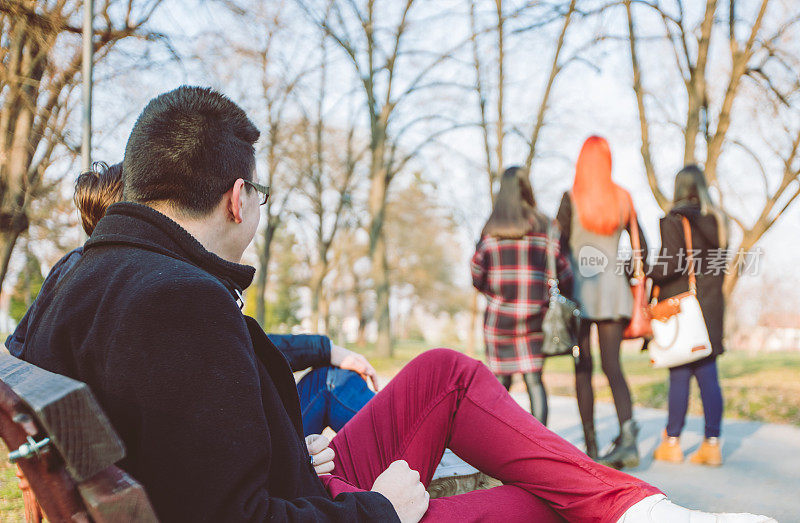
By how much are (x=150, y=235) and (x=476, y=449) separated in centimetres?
119

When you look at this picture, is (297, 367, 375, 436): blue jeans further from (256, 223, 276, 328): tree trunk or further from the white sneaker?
(256, 223, 276, 328): tree trunk

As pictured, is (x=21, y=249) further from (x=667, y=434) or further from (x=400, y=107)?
(x=667, y=434)

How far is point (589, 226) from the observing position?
177 inches

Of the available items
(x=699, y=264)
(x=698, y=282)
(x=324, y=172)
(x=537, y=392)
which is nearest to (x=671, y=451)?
(x=537, y=392)

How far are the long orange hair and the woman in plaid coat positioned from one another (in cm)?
28

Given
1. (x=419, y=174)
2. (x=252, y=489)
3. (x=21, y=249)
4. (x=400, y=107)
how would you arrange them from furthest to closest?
(x=21, y=249)
(x=419, y=174)
(x=400, y=107)
(x=252, y=489)

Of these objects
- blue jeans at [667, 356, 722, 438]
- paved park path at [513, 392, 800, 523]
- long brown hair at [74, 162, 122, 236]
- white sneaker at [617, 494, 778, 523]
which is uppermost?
long brown hair at [74, 162, 122, 236]

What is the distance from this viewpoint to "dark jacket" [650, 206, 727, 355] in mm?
4625

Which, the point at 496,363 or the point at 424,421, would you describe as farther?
the point at 496,363

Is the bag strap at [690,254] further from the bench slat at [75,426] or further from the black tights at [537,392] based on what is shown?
the bench slat at [75,426]

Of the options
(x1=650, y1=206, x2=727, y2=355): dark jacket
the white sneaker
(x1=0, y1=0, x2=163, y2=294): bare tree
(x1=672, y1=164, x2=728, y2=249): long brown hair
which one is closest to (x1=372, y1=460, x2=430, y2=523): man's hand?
the white sneaker

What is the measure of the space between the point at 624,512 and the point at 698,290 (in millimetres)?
3484

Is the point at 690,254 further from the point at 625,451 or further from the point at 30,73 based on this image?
the point at 30,73

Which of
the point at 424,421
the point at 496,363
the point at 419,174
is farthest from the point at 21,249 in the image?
the point at 424,421
